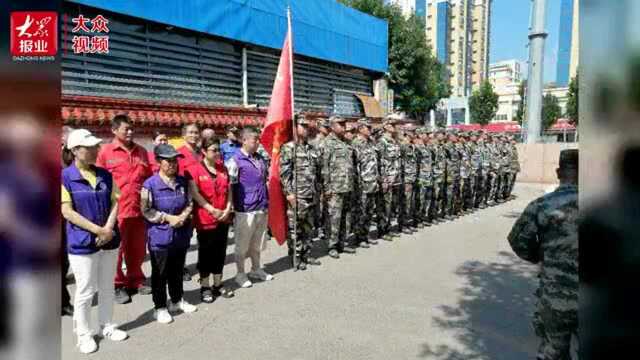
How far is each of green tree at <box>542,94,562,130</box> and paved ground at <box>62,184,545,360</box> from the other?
122 feet

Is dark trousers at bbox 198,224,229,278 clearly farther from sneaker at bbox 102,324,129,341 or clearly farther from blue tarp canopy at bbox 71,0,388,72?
blue tarp canopy at bbox 71,0,388,72

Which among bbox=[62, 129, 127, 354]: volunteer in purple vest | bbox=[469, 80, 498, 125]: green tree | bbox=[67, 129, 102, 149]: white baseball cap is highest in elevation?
bbox=[469, 80, 498, 125]: green tree

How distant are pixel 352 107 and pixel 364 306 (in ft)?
45.3

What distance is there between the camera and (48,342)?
2.84 ft

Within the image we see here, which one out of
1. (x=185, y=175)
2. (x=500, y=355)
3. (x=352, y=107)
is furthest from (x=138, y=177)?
(x=352, y=107)

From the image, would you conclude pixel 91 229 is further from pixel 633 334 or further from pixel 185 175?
pixel 633 334

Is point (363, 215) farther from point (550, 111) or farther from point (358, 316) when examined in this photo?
point (550, 111)

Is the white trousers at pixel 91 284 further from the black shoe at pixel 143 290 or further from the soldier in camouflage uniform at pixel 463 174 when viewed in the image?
the soldier in camouflage uniform at pixel 463 174

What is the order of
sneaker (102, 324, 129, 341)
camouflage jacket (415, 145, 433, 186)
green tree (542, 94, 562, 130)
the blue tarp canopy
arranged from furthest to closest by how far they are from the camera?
green tree (542, 94, 562, 130) < the blue tarp canopy < camouflage jacket (415, 145, 433, 186) < sneaker (102, 324, 129, 341)

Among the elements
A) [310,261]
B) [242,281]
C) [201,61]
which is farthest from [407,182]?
[201,61]

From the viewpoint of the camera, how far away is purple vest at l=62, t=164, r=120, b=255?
3381 mm

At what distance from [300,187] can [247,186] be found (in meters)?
1.04

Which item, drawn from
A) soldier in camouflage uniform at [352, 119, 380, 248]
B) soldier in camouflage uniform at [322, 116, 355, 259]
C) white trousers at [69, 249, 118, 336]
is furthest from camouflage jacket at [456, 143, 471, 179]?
white trousers at [69, 249, 118, 336]

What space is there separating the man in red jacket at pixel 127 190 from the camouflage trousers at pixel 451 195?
21.2 feet
